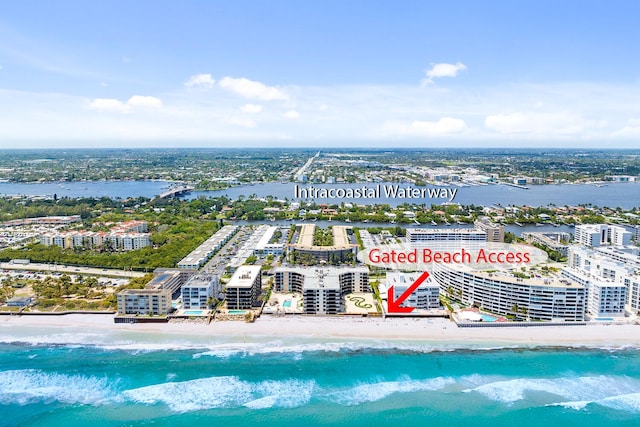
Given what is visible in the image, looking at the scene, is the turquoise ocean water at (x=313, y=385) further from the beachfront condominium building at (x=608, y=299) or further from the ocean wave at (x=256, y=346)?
the beachfront condominium building at (x=608, y=299)

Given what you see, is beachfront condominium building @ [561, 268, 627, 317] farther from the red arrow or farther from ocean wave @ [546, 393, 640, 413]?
the red arrow

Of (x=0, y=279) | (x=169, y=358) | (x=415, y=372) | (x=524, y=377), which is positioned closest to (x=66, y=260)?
(x=0, y=279)

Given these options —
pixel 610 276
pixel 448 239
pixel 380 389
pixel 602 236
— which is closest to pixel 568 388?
pixel 380 389

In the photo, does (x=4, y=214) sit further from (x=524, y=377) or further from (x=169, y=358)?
(x=524, y=377)

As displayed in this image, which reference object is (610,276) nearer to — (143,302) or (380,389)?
(380,389)

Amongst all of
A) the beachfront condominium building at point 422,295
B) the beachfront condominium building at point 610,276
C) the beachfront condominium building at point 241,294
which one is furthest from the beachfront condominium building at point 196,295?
the beachfront condominium building at point 610,276

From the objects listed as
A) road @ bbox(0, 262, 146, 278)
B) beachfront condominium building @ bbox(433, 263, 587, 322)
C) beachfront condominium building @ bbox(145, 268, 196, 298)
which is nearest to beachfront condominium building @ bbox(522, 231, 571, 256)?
beachfront condominium building @ bbox(433, 263, 587, 322)
